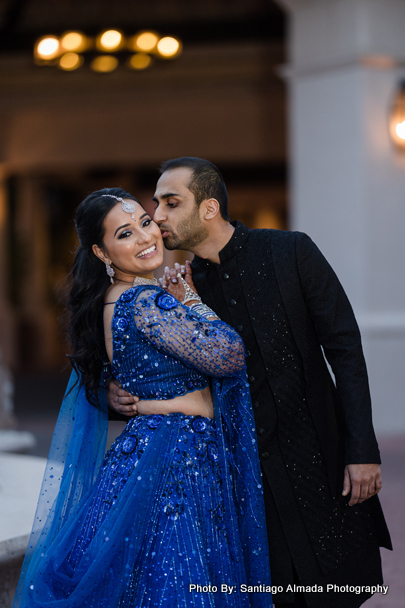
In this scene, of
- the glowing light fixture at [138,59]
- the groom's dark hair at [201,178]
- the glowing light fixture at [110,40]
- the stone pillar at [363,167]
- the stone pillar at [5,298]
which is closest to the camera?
the groom's dark hair at [201,178]

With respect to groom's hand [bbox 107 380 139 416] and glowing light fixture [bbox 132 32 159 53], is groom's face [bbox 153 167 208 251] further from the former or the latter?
glowing light fixture [bbox 132 32 159 53]

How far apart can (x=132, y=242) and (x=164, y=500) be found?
82 cm

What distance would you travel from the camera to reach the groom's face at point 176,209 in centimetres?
263

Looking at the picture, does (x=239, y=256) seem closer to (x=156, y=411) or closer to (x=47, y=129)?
(x=156, y=411)

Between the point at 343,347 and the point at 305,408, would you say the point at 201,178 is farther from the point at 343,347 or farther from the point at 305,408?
the point at 305,408

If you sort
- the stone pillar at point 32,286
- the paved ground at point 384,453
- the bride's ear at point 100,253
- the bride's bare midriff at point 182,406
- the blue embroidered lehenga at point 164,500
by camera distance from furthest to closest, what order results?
the stone pillar at point 32,286
the paved ground at point 384,453
the bride's ear at point 100,253
the bride's bare midriff at point 182,406
the blue embroidered lehenga at point 164,500

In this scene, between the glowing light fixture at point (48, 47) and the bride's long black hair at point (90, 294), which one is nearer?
the bride's long black hair at point (90, 294)

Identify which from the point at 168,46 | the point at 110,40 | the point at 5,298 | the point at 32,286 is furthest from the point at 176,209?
the point at 32,286

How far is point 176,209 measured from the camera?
8.66 feet

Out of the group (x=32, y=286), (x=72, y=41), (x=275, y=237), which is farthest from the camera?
(x=32, y=286)

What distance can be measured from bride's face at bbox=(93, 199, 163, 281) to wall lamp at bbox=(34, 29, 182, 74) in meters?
6.51

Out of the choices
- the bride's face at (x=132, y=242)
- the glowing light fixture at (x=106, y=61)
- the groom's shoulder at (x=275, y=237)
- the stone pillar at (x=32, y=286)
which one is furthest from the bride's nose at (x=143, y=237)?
the stone pillar at (x=32, y=286)

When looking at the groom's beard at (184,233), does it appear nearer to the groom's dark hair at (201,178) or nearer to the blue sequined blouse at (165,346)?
the groom's dark hair at (201,178)

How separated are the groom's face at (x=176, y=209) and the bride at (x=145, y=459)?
120 millimetres
